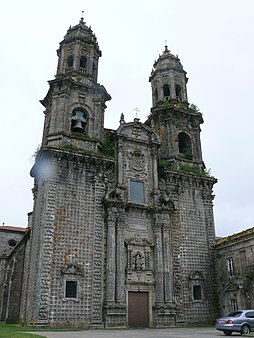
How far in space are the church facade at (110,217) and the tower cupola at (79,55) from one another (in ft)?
0.36

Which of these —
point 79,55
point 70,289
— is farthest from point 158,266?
point 79,55

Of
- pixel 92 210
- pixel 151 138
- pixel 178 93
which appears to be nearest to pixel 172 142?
pixel 151 138

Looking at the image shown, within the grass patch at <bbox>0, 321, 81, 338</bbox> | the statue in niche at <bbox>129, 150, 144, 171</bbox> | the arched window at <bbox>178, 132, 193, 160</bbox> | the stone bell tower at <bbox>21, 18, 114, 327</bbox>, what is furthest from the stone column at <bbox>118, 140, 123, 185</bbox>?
the grass patch at <bbox>0, 321, 81, 338</bbox>

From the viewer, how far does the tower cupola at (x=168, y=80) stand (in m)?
34.6

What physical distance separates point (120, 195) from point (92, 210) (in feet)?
7.57

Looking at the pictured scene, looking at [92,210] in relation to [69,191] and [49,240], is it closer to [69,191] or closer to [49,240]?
[69,191]

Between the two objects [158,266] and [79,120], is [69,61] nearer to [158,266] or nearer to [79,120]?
[79,120]

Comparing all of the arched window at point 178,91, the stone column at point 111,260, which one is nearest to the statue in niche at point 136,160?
the stone column at point 111,260

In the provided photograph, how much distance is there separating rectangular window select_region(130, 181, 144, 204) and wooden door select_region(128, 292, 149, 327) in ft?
21.6

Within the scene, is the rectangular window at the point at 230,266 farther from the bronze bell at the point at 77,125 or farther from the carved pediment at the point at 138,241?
the bronze bell at the point at 77,125

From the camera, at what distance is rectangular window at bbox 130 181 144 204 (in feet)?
89.4

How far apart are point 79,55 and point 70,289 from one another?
19171 millimetres

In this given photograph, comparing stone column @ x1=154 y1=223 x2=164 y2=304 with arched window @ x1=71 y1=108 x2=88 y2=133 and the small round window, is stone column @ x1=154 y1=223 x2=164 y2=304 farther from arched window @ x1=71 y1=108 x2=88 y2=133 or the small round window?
the small round window

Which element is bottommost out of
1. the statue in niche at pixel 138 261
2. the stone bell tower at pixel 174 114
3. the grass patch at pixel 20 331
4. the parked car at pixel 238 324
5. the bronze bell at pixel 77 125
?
the grass patch at pixel 20 331
